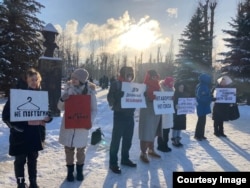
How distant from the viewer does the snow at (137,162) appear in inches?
213

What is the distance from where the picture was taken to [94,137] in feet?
27.1

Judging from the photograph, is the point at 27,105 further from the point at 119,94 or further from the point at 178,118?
the point at 178,118

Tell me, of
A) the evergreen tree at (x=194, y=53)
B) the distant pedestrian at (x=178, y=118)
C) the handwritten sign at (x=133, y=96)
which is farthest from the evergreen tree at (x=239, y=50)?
the handwritten sign at (x=133, y=96)

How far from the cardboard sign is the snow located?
39.1 inches

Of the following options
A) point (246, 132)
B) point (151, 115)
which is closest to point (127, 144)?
point (151, 115)

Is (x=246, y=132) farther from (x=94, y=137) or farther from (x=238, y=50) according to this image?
(x=238, y=50)

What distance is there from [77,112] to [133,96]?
1.37m

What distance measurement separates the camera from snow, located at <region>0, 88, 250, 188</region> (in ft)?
17.8

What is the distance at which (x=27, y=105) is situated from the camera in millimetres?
4641

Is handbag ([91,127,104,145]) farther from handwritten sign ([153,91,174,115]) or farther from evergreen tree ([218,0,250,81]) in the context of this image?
evergreen tree ([218,0,250,81])

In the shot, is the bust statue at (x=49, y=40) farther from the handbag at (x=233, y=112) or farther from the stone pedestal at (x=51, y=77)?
the handbag at (x=233, y=112)

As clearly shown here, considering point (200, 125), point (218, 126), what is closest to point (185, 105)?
point (200, 125)

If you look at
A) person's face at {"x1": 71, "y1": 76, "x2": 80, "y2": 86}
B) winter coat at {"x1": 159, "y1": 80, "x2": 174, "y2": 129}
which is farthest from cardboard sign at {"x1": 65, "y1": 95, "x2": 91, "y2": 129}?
winter coat at {"x1": 159, "y1": 80, "x2": 174, "y2": 129}

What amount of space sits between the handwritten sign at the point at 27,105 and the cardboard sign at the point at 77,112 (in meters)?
0.44
